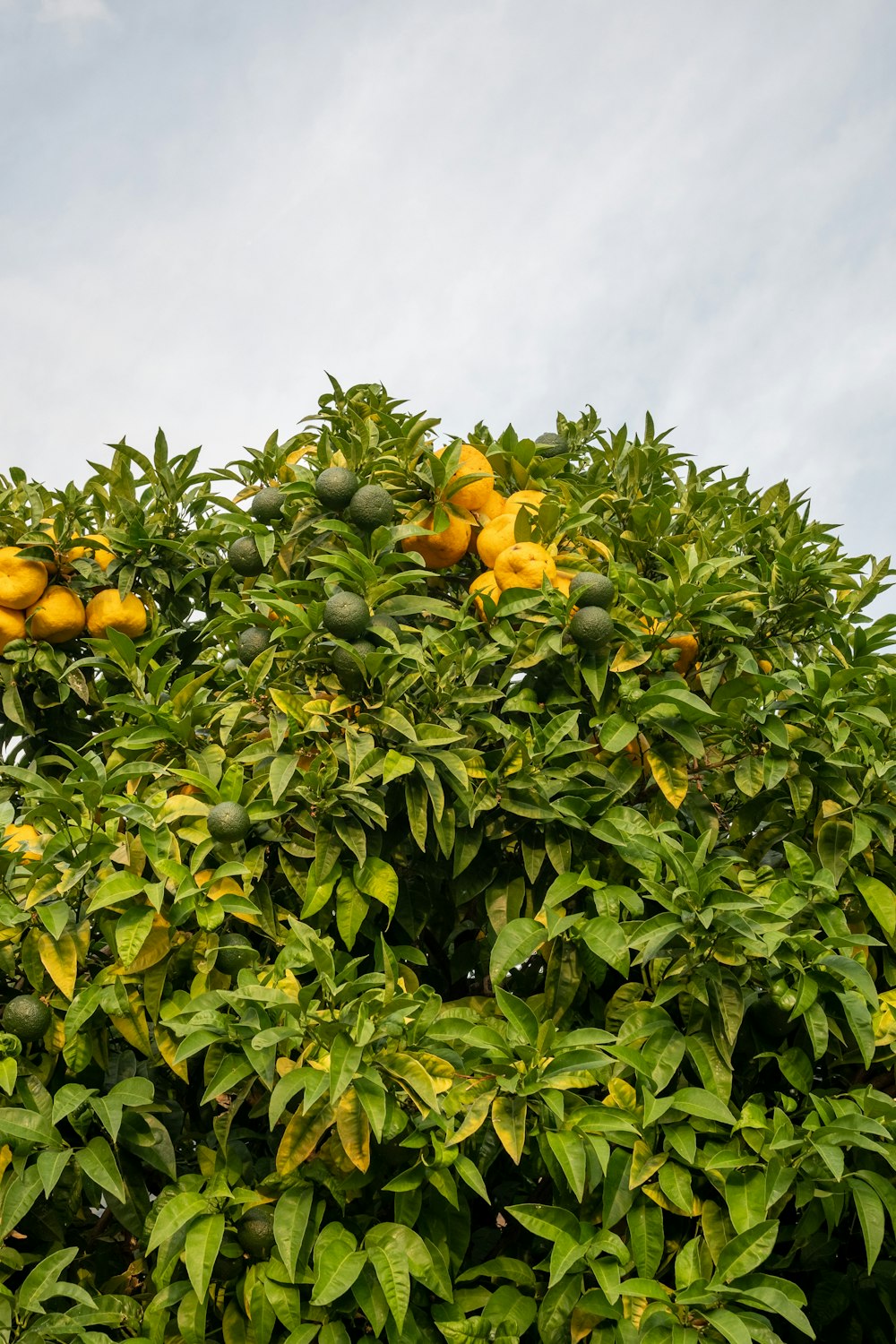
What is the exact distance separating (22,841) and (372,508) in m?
1.15

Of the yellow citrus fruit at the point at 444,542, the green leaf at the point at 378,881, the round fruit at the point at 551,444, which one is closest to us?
the green leaf at the point at 378,881

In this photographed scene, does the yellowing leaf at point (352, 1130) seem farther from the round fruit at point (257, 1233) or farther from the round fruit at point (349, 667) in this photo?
the round fruit at point (349, 667)

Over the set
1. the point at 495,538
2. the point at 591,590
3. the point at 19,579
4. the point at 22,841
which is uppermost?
the point at 19,579

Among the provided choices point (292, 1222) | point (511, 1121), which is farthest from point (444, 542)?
point (292, 1222)

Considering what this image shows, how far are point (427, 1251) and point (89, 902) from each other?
0.93 metres

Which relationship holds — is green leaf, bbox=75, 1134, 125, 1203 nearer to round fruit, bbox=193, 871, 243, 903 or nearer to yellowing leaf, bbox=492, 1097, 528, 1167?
round fruit, bbox=193, 871, 243, 903

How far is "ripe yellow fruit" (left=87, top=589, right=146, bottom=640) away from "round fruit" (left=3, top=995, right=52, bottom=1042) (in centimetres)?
124

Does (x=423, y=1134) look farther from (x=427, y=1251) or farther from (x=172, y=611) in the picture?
(x=172, y=611)

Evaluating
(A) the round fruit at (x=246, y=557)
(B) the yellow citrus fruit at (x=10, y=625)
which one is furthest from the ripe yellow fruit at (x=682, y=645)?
(B) the yellow citrus fruit at (x=10, y=625)

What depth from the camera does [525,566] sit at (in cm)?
276

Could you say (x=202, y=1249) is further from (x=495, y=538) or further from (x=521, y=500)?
(x=521, y=500)

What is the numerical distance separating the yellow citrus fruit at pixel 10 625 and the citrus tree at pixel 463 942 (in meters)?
0.05

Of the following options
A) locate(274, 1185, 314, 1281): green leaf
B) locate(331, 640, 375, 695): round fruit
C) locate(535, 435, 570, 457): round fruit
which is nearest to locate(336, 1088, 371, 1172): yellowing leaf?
locate(274, 1185, 314, 1281): green leaf

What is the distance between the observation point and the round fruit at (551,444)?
140 inches
